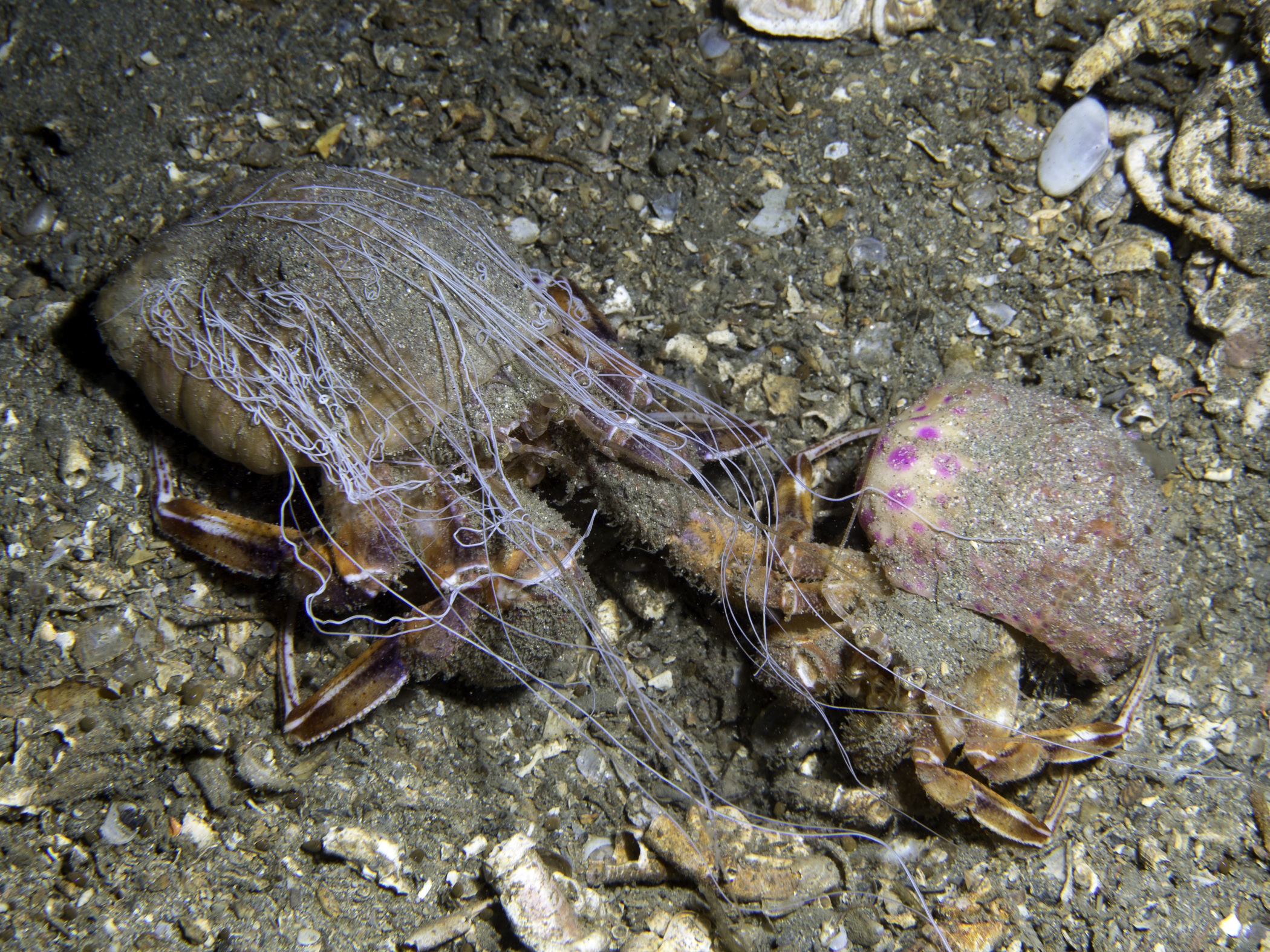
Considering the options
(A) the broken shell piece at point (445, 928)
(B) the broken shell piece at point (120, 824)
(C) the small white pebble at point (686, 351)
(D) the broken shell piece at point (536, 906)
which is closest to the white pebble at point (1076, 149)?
(C) the small white pebble at point (686, 351)

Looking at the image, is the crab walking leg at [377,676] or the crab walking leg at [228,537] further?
the crab walking leg at [228,537]

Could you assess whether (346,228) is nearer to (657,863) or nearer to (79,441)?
(79,441)

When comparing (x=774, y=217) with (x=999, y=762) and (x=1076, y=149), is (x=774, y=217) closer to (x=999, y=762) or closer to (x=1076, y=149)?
(x=1076, y=149)

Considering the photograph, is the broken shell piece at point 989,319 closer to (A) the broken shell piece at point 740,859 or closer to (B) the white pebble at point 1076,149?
(B) the white pebble at point 1076,149

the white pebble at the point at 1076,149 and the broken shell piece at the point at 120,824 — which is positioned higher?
the white pebble at the point at 1076,149

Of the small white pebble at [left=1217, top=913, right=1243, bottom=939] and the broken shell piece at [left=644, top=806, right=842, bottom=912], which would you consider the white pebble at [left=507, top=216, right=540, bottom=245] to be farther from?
the small white pebble at [left=1217, top=913, right=1243, bottom=939]

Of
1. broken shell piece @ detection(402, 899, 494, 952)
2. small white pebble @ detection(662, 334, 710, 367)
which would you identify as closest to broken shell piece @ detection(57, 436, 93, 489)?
broken shell piece @ detection(402, 899, 494, 952)
